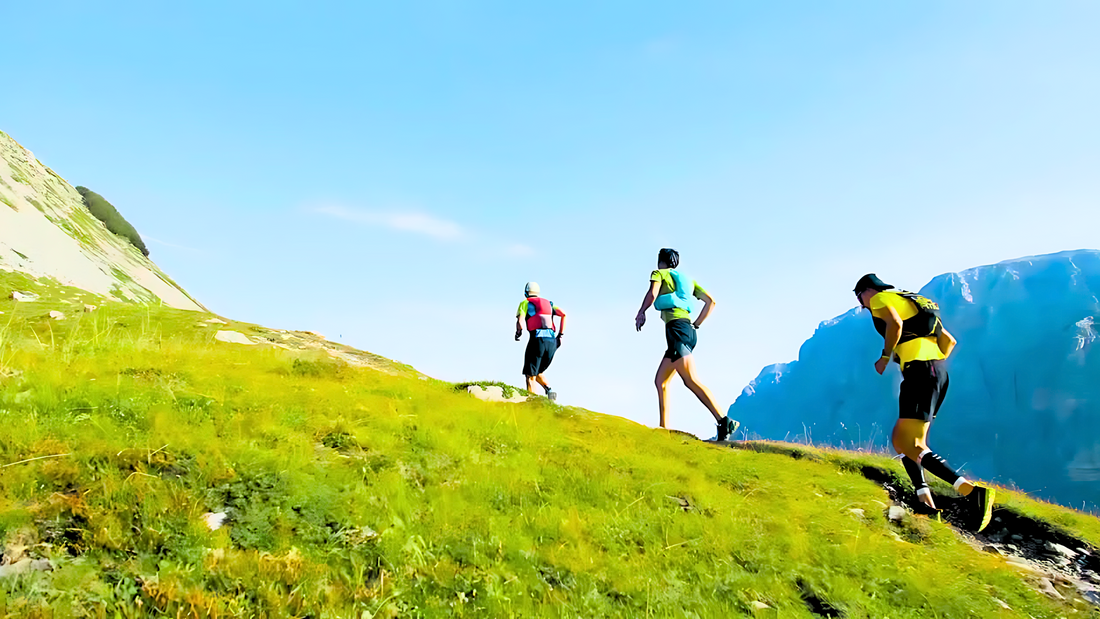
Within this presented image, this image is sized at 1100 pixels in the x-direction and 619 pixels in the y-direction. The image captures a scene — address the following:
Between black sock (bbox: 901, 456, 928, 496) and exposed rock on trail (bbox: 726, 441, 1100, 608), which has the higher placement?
black sock (bbox: 901, 456, 928, 496)

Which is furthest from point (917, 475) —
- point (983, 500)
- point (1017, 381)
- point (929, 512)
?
point (1017, 381)

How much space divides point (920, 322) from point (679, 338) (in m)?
4.02

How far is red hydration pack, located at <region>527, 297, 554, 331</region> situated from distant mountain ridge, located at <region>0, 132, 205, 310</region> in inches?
826

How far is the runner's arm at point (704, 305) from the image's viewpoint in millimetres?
11102

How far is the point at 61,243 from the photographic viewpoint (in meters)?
30.9

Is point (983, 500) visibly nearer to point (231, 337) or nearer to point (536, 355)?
point (536, 355)

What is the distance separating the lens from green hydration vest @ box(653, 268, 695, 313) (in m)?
10.9

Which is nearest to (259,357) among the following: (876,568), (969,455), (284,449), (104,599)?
(284,449)

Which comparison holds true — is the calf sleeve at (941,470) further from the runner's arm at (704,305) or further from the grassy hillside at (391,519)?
the runner's arm at (704,305)

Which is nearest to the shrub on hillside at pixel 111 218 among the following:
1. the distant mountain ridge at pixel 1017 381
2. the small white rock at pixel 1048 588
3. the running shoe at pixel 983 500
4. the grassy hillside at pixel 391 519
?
the grassy hillside at pixel 391 519

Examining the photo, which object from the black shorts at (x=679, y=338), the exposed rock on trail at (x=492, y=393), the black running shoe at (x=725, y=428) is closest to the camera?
the black running shoe at (x=725, y=428)

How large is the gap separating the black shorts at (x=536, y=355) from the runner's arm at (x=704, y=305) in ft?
16.0

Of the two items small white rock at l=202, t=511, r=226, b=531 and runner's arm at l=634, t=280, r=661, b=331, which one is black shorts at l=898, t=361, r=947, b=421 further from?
small white rock at l=202, t=511, r=226, b=531

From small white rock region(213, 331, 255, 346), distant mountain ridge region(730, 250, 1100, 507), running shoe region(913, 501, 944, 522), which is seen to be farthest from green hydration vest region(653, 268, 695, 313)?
distant mountain ridge region(730, 250, 1100, 507)
